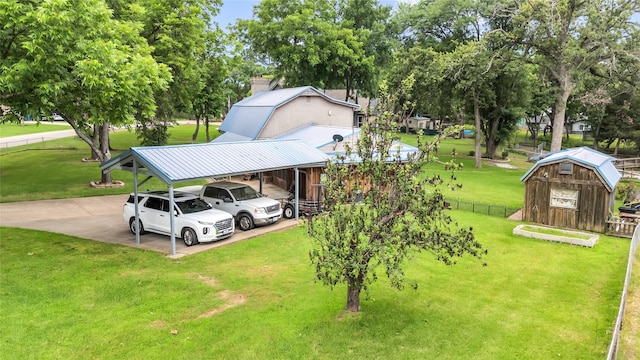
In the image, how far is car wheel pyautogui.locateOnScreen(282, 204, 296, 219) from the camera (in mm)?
21141

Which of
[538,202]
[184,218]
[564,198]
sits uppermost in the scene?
[564,198]

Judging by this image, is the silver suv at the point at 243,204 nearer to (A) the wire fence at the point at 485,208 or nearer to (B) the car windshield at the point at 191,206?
(B) the car windshield at the point at 191,206

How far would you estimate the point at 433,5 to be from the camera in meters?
50.2

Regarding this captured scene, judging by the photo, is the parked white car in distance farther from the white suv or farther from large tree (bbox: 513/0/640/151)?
large tree (bbox: 513/0/640/151)

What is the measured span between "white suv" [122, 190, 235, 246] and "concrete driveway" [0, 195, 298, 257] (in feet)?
1.23

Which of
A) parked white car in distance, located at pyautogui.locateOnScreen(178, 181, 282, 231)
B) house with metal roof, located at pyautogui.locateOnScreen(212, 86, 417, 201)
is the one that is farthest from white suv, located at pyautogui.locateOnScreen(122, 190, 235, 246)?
house with metal roof, located at pyautogui.locateOnScreen(212, 86, 417, 201)

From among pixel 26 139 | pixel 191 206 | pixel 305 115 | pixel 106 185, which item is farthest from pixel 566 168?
pixel 26 139

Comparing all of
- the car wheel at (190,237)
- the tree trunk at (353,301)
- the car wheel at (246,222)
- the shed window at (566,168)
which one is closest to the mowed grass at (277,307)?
the tree trunk at (353,301)

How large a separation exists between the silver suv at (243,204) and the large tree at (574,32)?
2526 cm

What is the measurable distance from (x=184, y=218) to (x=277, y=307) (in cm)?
688

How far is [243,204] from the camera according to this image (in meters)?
19.2

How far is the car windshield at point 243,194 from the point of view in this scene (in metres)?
19.7

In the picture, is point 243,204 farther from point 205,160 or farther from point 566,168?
point 566,168

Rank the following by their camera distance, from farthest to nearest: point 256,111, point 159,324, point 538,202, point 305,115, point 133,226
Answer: point 256,111 < point 305,115 < point 538,202 < point 133,226 < point 159,324
